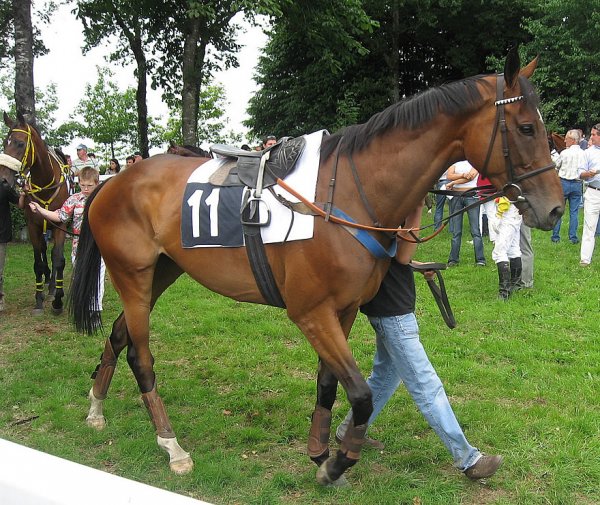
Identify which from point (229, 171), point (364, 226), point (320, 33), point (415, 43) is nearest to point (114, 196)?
point (229, 171)

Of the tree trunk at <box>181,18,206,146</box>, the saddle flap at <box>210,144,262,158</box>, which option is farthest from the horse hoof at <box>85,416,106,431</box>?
the tree trunk at <box>181,18,206,146</box>

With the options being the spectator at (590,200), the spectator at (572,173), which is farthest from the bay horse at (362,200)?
the spectator at (572,173)

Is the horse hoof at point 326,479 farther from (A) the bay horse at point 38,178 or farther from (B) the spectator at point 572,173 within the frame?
(B) the spectator at point 572,173

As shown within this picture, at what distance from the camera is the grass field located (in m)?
3.30

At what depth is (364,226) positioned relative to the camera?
2.90 meters

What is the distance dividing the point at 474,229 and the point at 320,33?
1012cm

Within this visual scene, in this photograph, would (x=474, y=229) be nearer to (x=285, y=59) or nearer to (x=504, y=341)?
(x=504, y=341)

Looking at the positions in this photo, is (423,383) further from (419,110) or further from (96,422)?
(96,422)

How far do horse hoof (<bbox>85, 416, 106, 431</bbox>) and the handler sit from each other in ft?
7.71

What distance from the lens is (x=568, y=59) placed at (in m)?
20.5

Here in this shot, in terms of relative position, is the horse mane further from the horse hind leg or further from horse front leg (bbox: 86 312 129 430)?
horse front leg (bbox: 86 312 129 430)

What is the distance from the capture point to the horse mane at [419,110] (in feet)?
9.22

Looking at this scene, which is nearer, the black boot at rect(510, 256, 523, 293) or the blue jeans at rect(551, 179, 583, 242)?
the black boot at rect(510, 256, 523, 293)

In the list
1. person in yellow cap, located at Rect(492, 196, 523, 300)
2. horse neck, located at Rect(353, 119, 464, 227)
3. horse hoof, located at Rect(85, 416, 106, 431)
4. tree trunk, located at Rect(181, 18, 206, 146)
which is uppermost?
tree trunk, located at Rect(181, 18, 206, 146)
